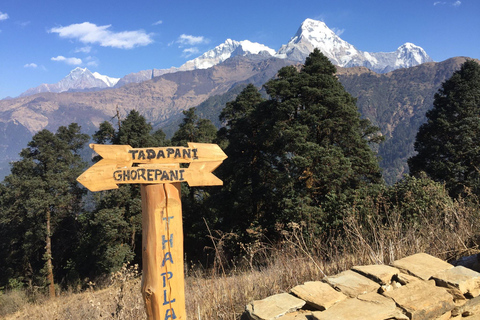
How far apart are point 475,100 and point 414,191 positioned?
16775 mm

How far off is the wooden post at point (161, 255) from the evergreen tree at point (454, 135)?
19.7 meters

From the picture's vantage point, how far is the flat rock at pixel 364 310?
2624mm

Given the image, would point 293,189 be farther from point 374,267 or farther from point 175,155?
point 175,155

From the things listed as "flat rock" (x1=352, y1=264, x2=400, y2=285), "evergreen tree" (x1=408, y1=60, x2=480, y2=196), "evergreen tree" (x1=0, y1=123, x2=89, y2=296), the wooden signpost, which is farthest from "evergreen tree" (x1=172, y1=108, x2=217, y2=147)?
the wooden signpost

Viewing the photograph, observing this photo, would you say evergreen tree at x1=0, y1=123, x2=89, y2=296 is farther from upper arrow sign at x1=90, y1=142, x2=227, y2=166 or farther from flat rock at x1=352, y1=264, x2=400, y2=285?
flat rock at x1=352, y1=264, x2=400, y2=285

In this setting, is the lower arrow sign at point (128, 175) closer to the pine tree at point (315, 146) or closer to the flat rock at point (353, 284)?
the flat rock at point (353, 284)

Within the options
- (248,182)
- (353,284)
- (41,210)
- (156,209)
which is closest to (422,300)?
(353,284)

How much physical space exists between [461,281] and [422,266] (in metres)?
0.40

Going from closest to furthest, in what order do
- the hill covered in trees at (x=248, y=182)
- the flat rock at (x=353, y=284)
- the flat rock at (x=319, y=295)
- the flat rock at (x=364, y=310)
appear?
the flat rock at (x=364, y=310)
the flat rock at (x=319, y=295)
the flat rock at (x=353, y=284)
the hill covered in trees at (x=248, y=182)

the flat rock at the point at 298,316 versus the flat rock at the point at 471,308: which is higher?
the flat rock at the point at 298,316

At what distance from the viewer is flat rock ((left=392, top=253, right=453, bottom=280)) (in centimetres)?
338

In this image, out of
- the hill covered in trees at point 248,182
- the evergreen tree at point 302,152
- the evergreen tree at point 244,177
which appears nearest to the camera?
the evergreen tree at point 302,152

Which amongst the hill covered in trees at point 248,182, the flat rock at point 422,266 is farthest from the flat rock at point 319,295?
the hill covered in trees at point 248,182

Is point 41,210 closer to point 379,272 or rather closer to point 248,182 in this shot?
point 248,182
